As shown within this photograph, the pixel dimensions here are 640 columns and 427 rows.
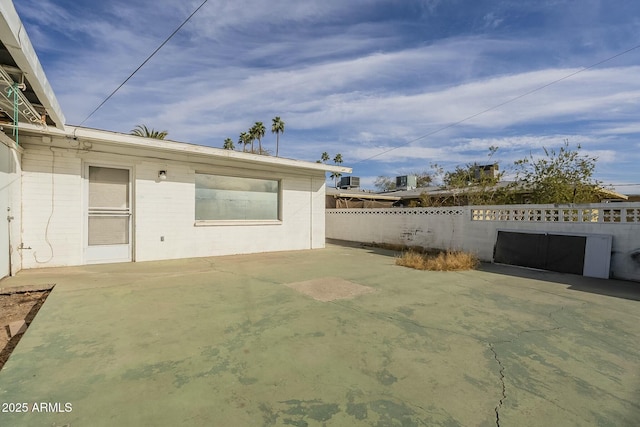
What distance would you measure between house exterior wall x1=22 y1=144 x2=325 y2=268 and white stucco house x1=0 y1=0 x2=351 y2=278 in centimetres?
2

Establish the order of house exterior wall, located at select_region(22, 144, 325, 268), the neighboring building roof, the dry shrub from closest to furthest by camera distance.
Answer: the neighboring building roof, house exterior wall, located at select_region(22, 144, 325, 268), the dry shrub

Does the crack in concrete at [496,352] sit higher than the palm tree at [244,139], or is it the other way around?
the palm tree at [244,139]

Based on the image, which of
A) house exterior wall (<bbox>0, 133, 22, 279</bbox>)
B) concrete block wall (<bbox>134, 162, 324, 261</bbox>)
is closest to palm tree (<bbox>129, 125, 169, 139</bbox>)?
concrete block wall (<bbox>134, 162, 324, 261</bbox>)

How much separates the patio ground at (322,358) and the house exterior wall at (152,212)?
5.29ft

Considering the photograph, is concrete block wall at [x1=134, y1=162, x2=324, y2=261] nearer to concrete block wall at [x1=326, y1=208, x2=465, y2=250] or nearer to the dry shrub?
concrete block wall at [x1=326, y1=208, x2=465, y2=250]

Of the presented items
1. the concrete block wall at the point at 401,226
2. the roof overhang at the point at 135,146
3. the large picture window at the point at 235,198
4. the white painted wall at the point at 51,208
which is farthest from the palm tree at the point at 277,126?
the white painted wall at the point at 51,208

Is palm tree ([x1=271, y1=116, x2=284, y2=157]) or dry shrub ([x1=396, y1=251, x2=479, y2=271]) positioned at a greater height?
palm tree ([x1=271, y1=116, x2=284, y2=157])

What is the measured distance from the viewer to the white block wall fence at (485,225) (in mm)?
6156

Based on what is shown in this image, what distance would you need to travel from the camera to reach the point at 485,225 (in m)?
8.73

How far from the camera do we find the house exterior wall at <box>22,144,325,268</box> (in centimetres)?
611

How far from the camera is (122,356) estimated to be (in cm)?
249

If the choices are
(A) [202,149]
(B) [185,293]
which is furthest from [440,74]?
(B) [185,293]

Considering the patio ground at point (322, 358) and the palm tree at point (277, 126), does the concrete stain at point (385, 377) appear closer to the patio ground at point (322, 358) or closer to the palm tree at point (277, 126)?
the patio ground at point (322, 358)

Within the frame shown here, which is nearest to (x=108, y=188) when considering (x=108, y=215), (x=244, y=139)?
(x=108, y=215)
